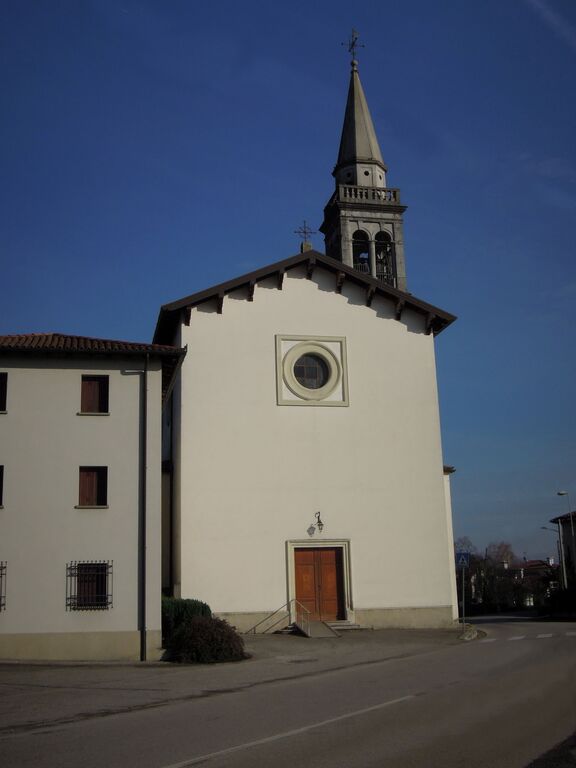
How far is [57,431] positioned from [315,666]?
9299 mm

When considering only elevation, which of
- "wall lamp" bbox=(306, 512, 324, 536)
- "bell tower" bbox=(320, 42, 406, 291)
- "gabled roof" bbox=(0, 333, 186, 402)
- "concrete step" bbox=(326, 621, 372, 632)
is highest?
"bell tower" bbox=(320, 42, 406, 291)

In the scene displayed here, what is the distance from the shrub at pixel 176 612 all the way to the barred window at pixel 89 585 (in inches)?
66.8

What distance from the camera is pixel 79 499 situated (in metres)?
21.9

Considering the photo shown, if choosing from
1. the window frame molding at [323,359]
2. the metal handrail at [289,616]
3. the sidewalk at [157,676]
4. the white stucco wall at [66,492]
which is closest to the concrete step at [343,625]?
the metal handrail at [289,616]

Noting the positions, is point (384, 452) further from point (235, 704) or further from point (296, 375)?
point (235, 704)

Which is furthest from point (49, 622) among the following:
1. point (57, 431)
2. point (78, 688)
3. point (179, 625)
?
point (78, 688)

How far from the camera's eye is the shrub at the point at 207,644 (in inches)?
747

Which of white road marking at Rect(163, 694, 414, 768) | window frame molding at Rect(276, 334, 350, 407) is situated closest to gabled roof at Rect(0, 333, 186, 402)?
window frame molding at Rect(276, 334, 350, 407)

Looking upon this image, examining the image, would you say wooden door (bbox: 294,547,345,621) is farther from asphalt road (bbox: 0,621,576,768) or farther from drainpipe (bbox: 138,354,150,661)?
asphalt road (bbox: 0,621,576,768)

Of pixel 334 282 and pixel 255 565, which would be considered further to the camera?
pixel 334 282

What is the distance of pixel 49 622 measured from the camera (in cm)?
2080

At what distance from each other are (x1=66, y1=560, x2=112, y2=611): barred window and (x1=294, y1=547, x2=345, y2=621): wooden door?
780cm

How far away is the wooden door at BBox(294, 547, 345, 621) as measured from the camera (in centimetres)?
2738

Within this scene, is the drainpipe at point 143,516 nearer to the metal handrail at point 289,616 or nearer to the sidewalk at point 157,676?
the sidewalk at point 157,676
